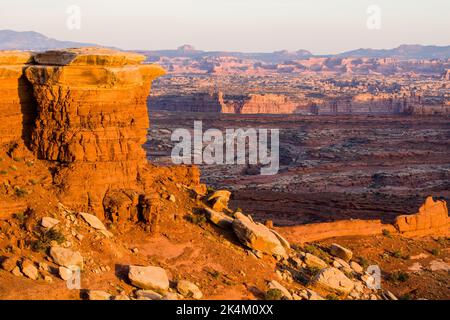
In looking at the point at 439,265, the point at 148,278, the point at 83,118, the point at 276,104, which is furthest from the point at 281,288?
the point at 276,104

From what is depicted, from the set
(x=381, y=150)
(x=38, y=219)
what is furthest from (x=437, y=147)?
(x=38, y=219)

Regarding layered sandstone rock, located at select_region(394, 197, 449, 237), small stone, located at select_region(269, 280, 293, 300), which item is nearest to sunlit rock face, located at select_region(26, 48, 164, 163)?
small stone, located at select_region(269, 280, 293, 300)

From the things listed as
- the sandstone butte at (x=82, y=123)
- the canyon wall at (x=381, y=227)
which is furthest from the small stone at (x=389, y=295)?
the sandstone butte at (x=82, y=123)

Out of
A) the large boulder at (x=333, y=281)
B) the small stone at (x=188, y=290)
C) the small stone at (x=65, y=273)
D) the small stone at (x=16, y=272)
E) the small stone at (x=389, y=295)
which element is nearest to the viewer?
the small stone at (x=16, y=272)

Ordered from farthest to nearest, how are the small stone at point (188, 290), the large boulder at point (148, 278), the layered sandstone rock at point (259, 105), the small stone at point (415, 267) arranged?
1. the layered sandstone rock at point (259, 105)
2. the small stone at point (415, 267)
3. the small stone at point (188, 290)
4. the large boulder at point (148, 278)

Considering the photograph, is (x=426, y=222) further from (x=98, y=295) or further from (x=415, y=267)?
(x=98, y=295)

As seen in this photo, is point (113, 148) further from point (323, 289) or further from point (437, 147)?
point (437, 147)

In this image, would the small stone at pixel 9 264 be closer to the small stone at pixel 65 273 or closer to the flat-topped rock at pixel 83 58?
the small stone at pixel 65 273

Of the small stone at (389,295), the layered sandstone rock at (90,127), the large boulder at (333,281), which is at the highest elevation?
the layered sandstone rock at (90,127)
